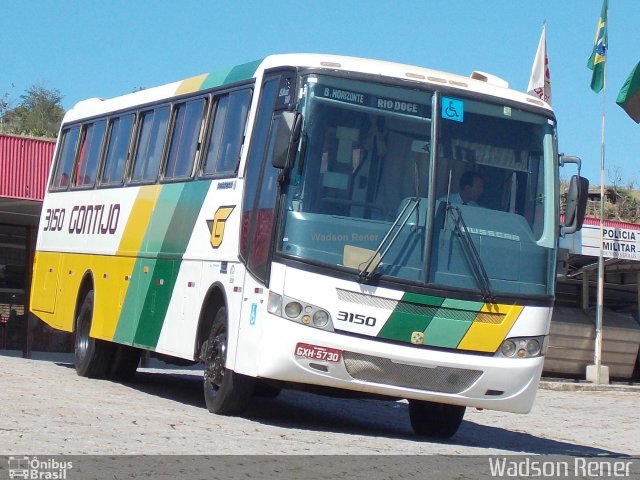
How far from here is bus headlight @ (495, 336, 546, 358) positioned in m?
11.6

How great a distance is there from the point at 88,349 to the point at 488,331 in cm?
742

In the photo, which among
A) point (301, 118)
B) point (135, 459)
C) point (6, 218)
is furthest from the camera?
point (6, 218)

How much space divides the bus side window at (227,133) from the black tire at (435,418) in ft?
10.4

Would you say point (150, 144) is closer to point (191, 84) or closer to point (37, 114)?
point (191, 84)

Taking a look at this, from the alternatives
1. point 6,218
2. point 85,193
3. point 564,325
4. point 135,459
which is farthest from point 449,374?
point 6,218

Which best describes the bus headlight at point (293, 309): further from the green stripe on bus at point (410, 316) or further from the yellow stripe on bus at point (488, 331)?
the yellow stripe on bus at point (488, 331)

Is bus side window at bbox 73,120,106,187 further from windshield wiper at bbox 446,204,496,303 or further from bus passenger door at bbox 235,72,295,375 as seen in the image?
windshield wiper at bbox 446,204,496,303

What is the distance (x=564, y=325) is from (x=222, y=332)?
628 inches

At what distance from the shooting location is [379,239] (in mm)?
11273

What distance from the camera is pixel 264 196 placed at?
11688 millimetres

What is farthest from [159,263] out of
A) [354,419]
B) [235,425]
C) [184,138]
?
[235,425]

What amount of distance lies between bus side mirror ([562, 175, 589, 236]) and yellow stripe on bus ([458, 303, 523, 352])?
3.72ft

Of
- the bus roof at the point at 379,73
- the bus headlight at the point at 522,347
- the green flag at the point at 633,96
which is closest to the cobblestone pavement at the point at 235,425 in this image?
the bus headlight at the point at 522,347

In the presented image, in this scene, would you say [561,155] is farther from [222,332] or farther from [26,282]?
[26,282]
